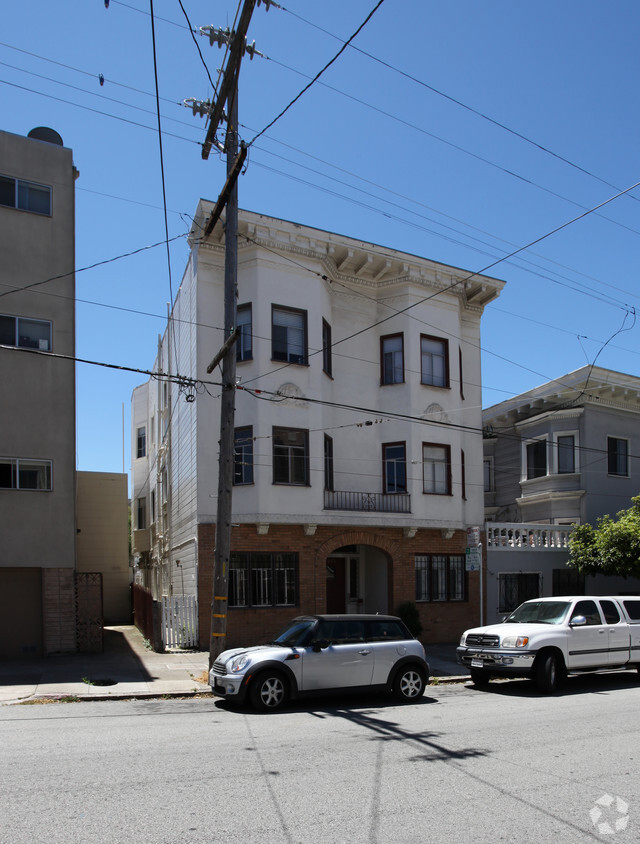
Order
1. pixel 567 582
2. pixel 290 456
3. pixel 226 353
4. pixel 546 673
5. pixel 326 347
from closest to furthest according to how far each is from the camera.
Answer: pixel 546 673 < pixel 226 353 < pixel 290 456 < pixel 326 347 < pixel 567 582

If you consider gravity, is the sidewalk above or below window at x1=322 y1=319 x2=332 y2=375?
below

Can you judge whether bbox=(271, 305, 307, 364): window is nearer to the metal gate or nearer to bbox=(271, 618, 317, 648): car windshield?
the metal gate

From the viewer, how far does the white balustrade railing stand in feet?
77.4


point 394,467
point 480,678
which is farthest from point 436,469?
point 480,678

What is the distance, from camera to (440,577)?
22.2 metres

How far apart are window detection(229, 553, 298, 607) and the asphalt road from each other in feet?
23.3

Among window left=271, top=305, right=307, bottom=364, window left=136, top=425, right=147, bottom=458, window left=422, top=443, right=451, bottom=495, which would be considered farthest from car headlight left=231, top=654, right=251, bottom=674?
window left=136, top=425, right=147, bottom=458

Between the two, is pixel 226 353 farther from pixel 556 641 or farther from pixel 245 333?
pixel 556 641

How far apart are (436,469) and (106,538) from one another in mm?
18622

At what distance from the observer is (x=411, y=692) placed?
12.5m

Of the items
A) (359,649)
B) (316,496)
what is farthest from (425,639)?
(359,649)

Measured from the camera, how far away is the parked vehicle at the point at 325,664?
11375 mm

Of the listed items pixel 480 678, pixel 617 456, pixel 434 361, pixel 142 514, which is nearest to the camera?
pixel 480 678

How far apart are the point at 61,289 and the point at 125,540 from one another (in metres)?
19.2
